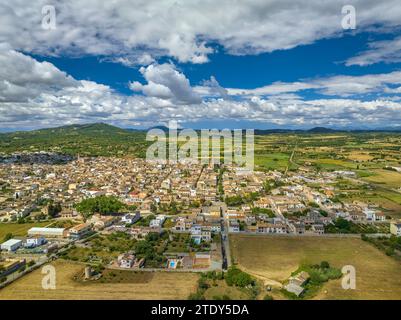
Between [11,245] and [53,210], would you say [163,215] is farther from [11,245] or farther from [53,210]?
[11,245]

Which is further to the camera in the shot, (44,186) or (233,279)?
(44,186)

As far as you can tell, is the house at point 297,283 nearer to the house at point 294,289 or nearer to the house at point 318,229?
the house at point 294,289

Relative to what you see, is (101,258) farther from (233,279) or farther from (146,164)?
(146,164)

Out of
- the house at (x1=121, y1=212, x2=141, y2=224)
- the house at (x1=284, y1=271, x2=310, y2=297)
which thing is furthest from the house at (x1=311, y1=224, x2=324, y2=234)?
the house at (x1=121, y1=212, x2=141, y2=224)

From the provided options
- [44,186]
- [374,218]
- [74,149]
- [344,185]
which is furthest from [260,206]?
[74,149]

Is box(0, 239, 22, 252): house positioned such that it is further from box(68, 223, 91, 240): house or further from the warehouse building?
box(68, 223, 91, 240): house

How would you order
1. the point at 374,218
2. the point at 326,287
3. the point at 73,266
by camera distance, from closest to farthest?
the point at 326,287, the point at 73,266, the point at 374,218

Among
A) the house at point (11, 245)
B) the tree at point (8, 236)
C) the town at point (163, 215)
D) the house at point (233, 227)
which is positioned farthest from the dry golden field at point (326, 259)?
the tree at point (8, 236)
